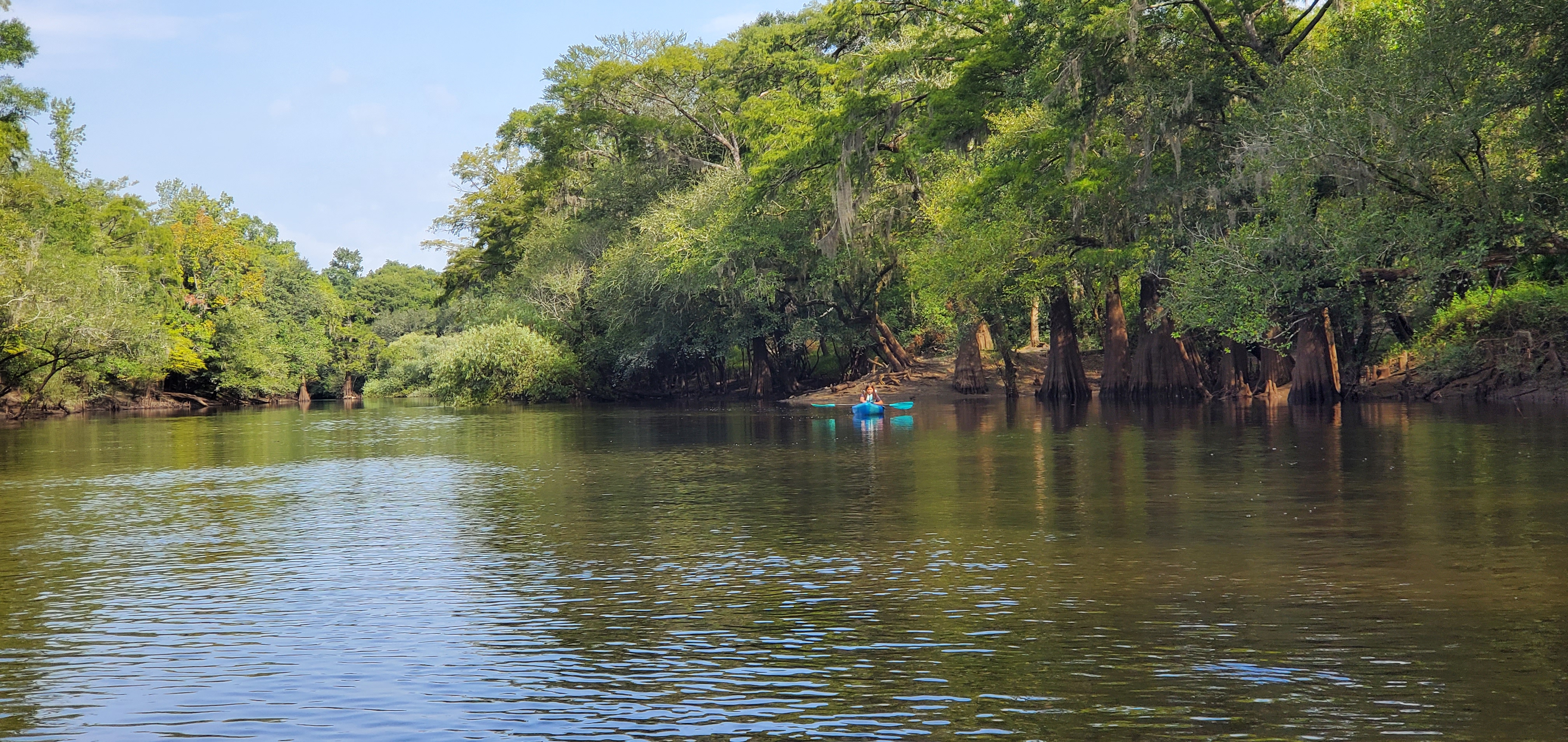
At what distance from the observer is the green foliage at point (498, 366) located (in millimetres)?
73000

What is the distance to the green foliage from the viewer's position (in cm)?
7300

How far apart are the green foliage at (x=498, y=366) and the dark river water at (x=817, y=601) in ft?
147

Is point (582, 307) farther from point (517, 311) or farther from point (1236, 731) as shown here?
point (1236, 731)

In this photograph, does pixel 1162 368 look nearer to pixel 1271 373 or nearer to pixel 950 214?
pixel 1271 373

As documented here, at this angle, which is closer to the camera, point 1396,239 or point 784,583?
point 784,583

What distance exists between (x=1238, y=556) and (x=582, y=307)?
2579 inches

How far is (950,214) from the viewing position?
51219 millimetres

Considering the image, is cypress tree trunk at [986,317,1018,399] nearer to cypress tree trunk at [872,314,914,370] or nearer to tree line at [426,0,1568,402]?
tree line at [426,0,1568,402]

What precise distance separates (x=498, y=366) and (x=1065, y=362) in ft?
112

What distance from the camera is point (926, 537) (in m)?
17.0

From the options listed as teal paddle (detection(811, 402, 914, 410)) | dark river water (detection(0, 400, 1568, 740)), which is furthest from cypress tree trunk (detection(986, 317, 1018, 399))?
dark river water (detection(0, 400, 1568, 740))

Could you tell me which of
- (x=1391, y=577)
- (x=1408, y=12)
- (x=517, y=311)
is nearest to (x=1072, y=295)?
(x=1408, y=12)

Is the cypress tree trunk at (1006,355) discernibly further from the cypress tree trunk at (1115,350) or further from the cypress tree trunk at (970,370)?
the cypress tree trunk at (1115,350)

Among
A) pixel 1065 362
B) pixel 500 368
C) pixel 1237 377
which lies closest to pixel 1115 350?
pixel 1065 362
